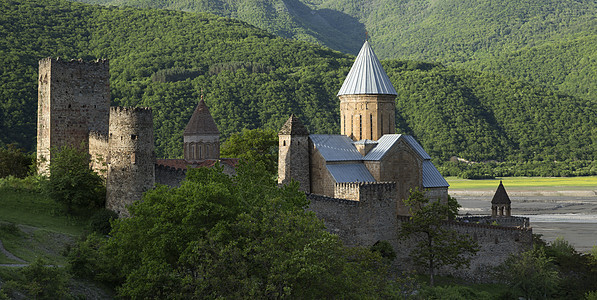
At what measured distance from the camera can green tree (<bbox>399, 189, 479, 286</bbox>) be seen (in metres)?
29.1

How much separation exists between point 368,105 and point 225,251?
766 inches

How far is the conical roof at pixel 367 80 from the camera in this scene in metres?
36.3

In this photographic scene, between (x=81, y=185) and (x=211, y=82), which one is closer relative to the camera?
(x=81, y=185)

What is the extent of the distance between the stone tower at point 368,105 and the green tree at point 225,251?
1514 cm

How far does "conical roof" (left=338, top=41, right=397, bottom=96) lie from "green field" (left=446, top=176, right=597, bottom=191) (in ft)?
152

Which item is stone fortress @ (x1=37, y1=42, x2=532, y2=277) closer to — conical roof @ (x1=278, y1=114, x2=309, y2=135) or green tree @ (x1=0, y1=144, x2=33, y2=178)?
conical roof @ (x1=278, y1=114, x2=309, y2=135)

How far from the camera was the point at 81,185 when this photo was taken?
1089 inches

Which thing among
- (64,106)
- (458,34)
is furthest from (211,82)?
(458,34)

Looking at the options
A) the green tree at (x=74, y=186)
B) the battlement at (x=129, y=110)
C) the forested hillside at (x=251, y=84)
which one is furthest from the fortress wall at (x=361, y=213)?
the forested hillside at (x=251, y=84)

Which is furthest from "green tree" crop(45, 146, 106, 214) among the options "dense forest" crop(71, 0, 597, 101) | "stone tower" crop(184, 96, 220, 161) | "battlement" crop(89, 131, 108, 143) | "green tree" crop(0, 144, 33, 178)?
"dense forest" crop(71, 0, 597, 101)

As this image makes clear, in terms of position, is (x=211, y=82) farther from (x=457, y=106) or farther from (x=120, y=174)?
(x=120, y=174)

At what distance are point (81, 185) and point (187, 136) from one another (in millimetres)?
13591

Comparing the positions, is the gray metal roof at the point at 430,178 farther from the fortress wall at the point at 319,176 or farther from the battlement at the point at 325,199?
the battlement at the point at 325,199

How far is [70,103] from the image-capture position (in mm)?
30234
